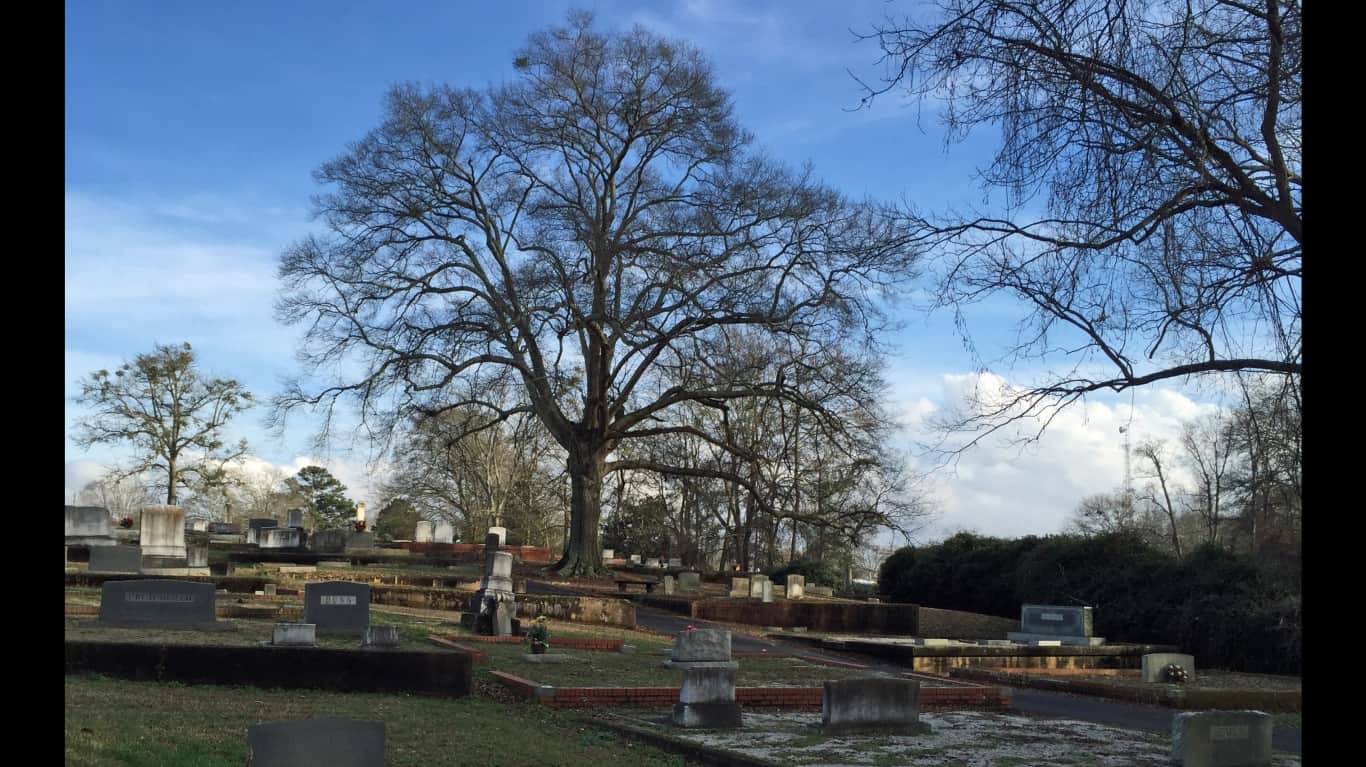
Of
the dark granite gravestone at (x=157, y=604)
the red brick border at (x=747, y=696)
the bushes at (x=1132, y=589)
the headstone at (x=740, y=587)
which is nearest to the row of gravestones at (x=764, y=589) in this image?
the headstone at (x=740, y=587)

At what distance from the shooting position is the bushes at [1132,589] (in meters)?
24.4

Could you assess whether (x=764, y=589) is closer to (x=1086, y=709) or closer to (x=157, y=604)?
(x=1086, y=709)

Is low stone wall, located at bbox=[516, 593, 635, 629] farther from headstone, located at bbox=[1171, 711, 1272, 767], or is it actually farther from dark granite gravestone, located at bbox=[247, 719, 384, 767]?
dark granite gravestone, located at bbox=[247, 719, 384, 767]

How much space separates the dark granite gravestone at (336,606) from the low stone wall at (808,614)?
13939 mm

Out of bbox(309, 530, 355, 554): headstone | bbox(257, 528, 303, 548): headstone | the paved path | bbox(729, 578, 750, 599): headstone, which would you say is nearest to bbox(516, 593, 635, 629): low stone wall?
the paved path

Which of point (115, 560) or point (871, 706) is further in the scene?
point (115, 560)

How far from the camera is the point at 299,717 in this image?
11.1 m

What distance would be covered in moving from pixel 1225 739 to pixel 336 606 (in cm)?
1340

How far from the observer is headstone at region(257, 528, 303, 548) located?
41.1 metres

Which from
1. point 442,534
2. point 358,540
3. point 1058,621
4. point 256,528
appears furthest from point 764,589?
point 256,528

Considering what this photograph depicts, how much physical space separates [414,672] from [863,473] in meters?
23.3

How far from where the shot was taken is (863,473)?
35.5 metres
